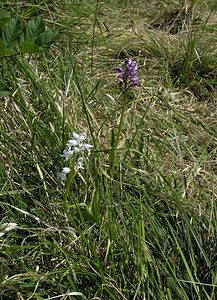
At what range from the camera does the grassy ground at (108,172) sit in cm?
188

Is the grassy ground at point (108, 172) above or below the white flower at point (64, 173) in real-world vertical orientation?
below

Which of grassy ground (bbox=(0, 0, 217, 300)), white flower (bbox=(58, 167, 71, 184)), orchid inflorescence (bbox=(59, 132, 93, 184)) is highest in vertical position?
orchid inflorescence (bbox=(59, 132, 93, 184))

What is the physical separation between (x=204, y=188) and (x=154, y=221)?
1.33ft

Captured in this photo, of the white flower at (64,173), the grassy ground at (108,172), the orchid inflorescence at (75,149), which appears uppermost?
the orchid inflorescence at (75,149)

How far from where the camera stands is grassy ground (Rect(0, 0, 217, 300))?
1.88 metres

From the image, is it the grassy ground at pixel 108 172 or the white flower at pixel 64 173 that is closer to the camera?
the grassy ground at pixel 108 172

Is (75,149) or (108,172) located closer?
(75,149)

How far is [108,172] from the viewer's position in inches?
87.9

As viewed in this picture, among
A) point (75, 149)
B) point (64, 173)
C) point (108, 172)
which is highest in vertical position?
point (75, 149)

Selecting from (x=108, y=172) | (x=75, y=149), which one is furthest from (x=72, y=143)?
(x=108, y=172)

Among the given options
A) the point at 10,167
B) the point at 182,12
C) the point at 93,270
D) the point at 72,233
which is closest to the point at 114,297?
the point at 93,270

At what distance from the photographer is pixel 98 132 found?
2316mm

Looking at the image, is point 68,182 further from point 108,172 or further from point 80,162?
point 108,172

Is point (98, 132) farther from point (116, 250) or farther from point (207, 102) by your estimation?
point (207, 102)
